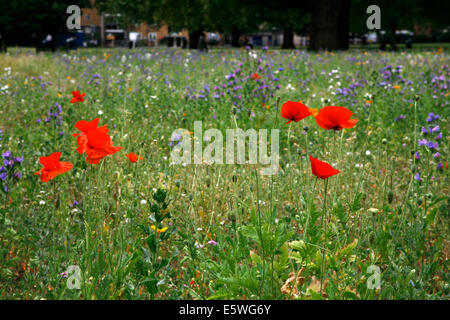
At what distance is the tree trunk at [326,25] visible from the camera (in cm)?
1711

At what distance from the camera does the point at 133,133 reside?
14.6 ft

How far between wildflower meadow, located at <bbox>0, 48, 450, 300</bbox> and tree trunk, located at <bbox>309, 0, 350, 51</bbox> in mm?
10716

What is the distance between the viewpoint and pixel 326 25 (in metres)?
17.2

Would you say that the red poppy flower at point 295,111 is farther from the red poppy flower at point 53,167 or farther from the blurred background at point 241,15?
the blurred background at point 241,15

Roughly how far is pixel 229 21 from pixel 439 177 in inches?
809

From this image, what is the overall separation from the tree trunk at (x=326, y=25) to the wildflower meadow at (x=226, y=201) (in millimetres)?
10716

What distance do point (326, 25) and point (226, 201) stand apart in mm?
15577

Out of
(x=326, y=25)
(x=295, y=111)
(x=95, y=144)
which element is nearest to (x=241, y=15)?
(x=326, y=25)

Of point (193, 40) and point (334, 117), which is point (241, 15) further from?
point (334, 117)

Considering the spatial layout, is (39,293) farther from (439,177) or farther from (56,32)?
(56,32)

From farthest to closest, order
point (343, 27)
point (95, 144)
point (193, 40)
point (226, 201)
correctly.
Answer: point (193, 40), point (343, 27), point (226, 201), point (95, 144)

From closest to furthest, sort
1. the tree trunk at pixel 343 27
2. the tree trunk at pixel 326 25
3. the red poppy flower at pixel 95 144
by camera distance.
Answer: the red poppy flower at pixel 95 144 < the tree trunk at pixel 326 25 < the tree trunk at pixel 343 27

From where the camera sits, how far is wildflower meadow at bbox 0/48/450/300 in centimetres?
180

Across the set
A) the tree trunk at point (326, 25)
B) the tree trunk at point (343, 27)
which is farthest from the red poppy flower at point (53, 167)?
the tree trunk at point (343, 27)
